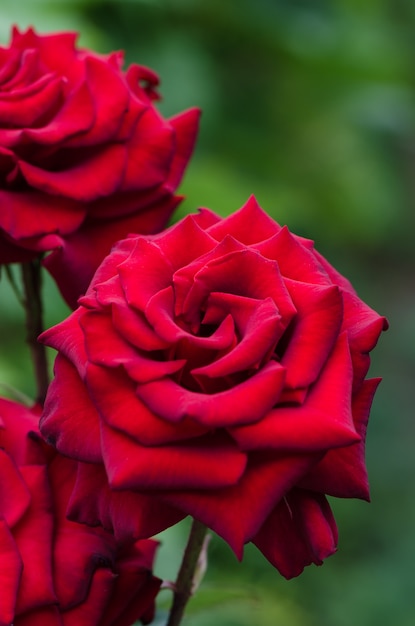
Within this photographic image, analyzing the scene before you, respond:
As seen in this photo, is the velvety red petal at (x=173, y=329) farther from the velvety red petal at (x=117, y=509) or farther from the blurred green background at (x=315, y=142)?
Result: the blurred green background at (x=315, y=142)

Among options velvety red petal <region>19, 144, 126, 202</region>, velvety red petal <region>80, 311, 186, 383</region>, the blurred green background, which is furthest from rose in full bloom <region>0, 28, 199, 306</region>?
the blurred green background

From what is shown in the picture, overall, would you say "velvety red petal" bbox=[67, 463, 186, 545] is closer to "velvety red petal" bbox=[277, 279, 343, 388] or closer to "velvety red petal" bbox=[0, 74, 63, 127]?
"velvety red petal" bbox=[277, 279, 343, 388]

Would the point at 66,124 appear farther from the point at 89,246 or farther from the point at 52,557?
the point at 52,557

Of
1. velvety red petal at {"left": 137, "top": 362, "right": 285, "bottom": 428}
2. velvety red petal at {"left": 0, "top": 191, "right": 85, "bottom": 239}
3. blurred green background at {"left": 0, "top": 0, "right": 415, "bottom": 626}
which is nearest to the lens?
velvety red petal at {"left": 137, "top": 362, "right": 285, "bottom": 428}

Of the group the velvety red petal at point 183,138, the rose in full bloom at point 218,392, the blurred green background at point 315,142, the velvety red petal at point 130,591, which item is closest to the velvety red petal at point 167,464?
the rose in full bloom at point 218,392

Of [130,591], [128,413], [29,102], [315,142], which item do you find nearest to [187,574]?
[130,591]

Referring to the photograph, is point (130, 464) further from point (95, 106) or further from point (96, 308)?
point (95, 106)
